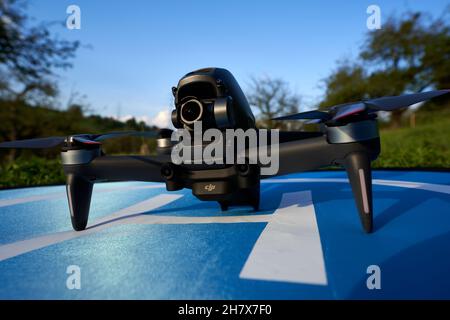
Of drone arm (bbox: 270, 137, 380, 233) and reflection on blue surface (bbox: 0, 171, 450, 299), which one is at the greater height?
drone arm (bbox: 270, 137, 380, 233)

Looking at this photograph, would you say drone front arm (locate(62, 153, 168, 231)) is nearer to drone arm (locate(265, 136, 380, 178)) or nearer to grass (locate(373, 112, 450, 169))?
drone arm (locate(265, 136, 380, 178))

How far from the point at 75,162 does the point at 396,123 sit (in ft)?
104

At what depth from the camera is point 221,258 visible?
6.46ft

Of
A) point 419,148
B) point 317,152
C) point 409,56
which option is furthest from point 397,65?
point 317,152

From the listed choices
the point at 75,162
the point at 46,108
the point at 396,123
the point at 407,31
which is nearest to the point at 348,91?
the point at 396,123

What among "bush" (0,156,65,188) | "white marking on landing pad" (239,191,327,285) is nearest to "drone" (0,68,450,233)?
"white marking on landing pad" (239,191,327,285)

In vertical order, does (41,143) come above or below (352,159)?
above

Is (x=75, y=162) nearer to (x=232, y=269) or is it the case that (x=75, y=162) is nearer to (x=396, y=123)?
(x=232, y=269)

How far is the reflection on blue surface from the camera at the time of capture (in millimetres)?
1507

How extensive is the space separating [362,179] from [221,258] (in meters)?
1.33

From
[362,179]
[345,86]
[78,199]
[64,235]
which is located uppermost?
[345,86]

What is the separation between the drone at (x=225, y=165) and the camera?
84.6 inches

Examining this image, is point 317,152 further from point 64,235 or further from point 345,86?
point 345,86

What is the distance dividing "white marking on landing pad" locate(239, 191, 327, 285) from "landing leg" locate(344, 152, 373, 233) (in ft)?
1.53
